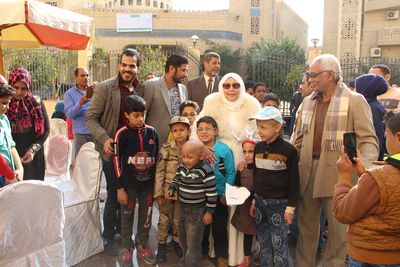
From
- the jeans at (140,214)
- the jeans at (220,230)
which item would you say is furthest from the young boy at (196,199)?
the jeans at (140,214)

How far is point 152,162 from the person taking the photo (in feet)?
11.3

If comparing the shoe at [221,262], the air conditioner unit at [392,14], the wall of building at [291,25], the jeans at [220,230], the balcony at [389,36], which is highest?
the wall of building at [291,25]

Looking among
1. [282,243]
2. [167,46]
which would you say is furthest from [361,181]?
[167,46]

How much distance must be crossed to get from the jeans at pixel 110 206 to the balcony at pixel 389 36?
96.2ft

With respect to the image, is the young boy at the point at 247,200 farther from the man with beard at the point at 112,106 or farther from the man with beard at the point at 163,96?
the man with beard at the point at 112,106

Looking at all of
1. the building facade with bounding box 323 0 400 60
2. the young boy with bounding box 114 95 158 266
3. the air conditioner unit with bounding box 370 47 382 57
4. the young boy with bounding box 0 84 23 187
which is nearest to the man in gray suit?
the young boy with bounding box 114 95 158 266

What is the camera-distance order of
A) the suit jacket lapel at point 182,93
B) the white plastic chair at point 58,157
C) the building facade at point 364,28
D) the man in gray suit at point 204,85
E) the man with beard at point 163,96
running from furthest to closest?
the building facade at point 364,28 < the man in gray suit at point 204,85 < the white plastic chair at point 58,157 < the suit jacket lapel at point 182,93 < the man with beard at point 163,96

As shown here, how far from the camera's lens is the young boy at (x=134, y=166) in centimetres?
336

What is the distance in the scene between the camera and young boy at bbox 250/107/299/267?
300 cm

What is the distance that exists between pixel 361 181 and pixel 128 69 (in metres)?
2.37

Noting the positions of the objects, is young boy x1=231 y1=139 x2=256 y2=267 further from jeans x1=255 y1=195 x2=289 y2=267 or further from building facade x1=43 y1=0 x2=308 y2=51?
building facade x1=43 y1=0 x2=308 y2=51

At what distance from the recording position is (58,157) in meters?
4.55

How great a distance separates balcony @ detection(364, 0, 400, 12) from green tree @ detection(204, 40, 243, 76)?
1013 centimetres

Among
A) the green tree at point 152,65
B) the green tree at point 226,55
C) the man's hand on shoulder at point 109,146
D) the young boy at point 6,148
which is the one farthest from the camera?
the green tree at point 226,55
